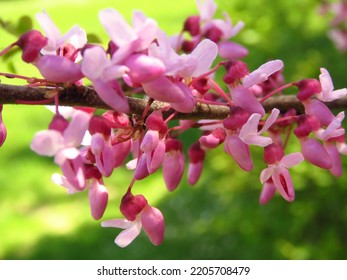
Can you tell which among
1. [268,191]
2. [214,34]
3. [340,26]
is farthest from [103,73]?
[340,26]

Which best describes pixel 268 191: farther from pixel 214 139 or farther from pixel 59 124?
pixel 59 124

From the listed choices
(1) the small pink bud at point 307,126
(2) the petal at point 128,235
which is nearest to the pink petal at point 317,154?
(1) the small pink bud at point 307,126

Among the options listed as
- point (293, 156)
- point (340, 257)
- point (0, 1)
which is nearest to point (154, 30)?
point (293, 156)

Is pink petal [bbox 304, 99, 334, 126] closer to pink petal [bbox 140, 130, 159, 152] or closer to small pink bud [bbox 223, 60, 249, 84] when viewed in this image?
small pink bud [bbox 223, 60, 249, 84]

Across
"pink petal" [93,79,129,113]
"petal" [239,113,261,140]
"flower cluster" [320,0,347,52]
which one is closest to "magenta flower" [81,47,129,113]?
"pink petal" [93,79,129,113]

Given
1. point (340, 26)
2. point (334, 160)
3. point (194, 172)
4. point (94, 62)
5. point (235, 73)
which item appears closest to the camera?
point (94, 62)

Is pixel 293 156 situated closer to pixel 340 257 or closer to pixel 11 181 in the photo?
pixel 340 257

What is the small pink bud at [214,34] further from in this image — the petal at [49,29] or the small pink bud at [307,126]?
the petal at [49,29]
